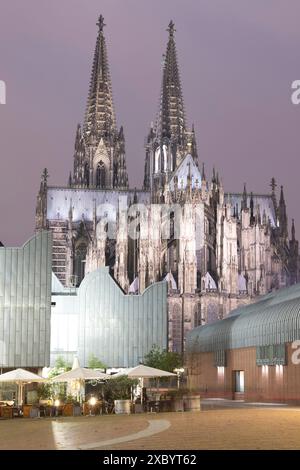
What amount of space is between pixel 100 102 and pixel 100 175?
1335 cm

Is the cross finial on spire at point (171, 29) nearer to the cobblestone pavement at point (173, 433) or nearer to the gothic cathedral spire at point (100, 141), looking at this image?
the gothic cathedral spire at point (100, 141)

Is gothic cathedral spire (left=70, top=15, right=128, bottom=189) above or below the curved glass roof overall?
above

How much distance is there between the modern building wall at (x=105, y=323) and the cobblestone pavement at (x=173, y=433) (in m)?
24.0

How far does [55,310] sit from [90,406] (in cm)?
2109

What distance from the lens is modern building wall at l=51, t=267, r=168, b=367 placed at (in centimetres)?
5409

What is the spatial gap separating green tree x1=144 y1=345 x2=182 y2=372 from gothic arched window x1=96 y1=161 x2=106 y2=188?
3022 inches

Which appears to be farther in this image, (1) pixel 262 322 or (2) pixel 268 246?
(2) pixel 268 246

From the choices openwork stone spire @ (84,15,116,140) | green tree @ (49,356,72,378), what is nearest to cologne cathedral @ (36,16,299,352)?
openwork stone spire @ (84,15,116,140)

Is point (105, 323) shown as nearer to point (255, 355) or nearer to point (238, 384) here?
point (238, 384)

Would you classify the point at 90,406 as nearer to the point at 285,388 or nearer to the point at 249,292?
the point at 285,388

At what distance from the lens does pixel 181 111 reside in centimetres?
13125

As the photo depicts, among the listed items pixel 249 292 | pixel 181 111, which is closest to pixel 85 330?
pixel 249 292

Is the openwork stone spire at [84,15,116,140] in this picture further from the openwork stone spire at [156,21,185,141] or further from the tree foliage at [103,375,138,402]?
the tree foliage at [103,375,138,402]

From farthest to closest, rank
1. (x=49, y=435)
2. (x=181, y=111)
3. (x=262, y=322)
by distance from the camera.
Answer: (x=181, y=111), (x=262, y=322), (x=49, y=435)
